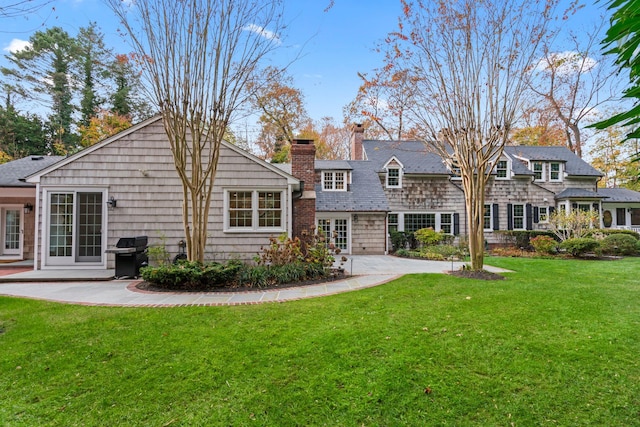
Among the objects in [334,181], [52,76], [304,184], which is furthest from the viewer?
[52,76]

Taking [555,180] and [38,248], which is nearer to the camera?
[38,248]

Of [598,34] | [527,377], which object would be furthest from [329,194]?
[527,377]

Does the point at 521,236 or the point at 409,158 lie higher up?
the point at 409,158

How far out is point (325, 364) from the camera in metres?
3.54

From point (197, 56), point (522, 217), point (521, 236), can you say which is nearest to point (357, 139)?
point (522, 217)

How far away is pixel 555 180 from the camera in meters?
19.0

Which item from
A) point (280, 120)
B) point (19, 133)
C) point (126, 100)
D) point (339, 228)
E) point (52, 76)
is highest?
point (52, 76)

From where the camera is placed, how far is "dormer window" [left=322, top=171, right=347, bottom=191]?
1606cm

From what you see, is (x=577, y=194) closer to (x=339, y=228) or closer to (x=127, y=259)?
(x=339, y=228)

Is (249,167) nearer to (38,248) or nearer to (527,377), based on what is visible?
(38,248)

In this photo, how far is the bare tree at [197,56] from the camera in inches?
274

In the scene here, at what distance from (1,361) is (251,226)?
6.21 m

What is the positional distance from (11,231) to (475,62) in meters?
15.6

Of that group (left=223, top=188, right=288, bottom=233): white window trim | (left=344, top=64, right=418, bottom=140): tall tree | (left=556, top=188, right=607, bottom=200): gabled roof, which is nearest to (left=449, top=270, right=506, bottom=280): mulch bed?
(left=344, top=64, right=418, bottom=140): tall tree
